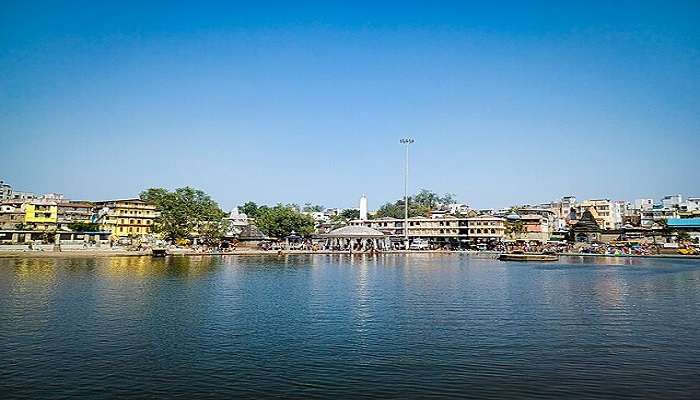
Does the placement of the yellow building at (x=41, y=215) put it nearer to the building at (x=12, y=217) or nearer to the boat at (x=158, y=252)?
the building at (x=12, y=217)

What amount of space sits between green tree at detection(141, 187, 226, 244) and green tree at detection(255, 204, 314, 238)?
15.0m

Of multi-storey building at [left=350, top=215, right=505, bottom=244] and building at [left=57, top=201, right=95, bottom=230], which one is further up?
building at [left=57, top=201, right=95, bottom=230]

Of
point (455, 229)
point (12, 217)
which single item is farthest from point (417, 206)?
point (12, 217)

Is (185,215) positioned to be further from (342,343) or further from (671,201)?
(671,201)

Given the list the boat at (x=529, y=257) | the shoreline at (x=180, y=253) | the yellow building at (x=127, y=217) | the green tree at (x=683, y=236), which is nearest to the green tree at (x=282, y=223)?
the shoreline at (x=180, y=253)

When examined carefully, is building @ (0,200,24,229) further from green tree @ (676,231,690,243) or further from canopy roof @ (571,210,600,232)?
green tree @ (676,231,690,243)

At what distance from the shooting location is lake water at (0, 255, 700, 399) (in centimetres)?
1380

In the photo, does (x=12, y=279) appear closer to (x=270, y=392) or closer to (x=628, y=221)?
(x=270, y=392)

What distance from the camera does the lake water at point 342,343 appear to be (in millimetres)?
13805

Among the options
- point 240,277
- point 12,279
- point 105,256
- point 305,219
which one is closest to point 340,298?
point 240,277

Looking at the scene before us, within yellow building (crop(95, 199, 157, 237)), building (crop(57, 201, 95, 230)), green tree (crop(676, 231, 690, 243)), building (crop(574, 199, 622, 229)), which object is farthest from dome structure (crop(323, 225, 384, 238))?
building (crop(574, 199, 622, 229))

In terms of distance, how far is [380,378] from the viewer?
1455 cm

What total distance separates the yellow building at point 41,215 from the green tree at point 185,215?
1530cm

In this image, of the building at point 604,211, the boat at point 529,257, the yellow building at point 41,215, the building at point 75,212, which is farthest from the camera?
the building at point 604,211
